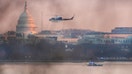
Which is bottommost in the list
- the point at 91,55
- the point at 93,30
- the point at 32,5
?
the point at 91,55

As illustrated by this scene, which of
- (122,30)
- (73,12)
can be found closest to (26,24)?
(73,12)

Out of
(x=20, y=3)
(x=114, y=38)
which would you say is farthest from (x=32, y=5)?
(x=114, y=38)

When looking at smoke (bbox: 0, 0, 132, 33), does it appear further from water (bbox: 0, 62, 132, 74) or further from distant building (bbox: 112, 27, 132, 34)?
water (bbox: 0, 62, 132, 74)

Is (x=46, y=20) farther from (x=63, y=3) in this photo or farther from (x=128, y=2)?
(x=128, y=2)

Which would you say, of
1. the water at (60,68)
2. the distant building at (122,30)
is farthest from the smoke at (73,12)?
the water at (60,68)

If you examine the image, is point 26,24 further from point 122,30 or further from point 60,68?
point 122,30

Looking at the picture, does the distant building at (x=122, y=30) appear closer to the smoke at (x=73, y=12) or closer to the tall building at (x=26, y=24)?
the smoke at (x=73, y=12)
